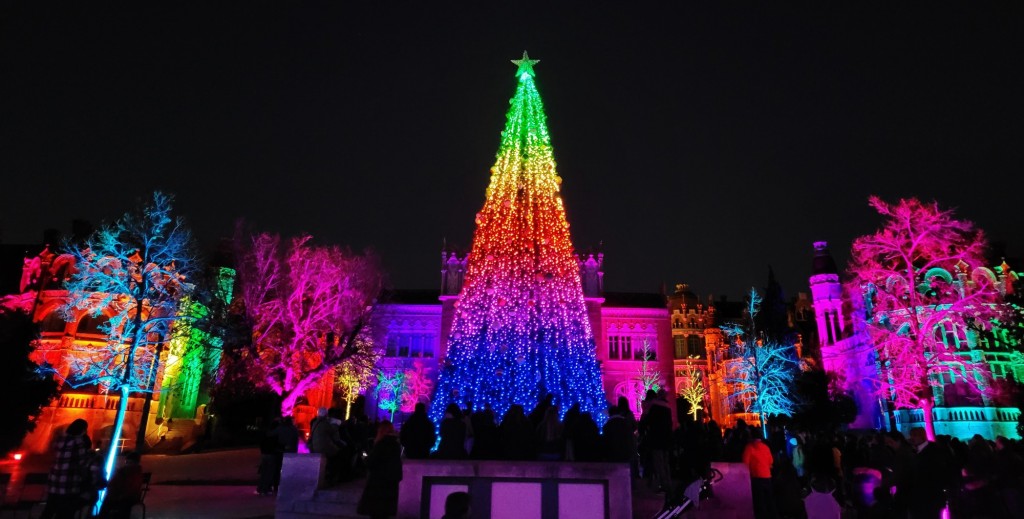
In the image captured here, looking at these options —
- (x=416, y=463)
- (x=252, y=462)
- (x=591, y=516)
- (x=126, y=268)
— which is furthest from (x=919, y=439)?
(x=252, y=462)

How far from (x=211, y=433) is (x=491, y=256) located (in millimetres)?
21991

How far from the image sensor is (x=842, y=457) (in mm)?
14633

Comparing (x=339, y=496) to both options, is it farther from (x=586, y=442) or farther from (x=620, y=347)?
(x=620, y=347)

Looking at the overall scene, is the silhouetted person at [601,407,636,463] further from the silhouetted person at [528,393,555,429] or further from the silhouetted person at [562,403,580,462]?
the silhouetted person at [528,393,555,429]

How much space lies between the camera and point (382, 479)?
8289 millimetres

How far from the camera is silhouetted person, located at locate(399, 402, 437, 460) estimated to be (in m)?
10.7

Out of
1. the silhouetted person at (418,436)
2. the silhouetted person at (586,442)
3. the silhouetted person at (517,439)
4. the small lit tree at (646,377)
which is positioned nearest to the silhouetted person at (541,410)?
the silhouetted person at (586,442)

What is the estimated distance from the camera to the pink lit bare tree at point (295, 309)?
2381cm

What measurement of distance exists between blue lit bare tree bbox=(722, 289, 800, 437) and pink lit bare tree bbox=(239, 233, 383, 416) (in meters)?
21.7

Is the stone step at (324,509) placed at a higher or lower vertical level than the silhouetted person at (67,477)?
lower

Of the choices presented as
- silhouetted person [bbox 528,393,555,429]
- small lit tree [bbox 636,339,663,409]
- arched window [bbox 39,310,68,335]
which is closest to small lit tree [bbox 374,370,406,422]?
small lit tree [bbox 636,339,663,409]

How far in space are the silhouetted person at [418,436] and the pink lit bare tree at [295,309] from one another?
1364 cm

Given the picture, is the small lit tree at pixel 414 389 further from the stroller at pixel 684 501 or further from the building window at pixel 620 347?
the stroller at pixel 684 501

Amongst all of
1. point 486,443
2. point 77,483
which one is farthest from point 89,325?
point 486,443
